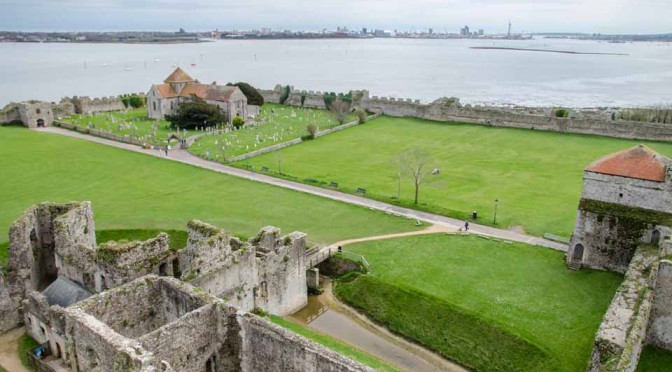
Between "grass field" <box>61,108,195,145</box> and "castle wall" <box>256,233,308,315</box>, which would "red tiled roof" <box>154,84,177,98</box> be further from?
"castle wall" <box>256,233,308,315</box>

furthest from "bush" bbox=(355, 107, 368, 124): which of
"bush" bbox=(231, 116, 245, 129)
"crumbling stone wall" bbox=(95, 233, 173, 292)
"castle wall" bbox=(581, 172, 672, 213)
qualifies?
"crumbling stone wall" bbox=(95, 233, 173, 292)

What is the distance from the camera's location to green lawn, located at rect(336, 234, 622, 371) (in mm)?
21703

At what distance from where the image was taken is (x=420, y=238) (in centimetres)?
3197

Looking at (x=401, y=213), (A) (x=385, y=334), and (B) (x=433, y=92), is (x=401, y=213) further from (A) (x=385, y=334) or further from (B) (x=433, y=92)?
(B) (x=433, y=92)

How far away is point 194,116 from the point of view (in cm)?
6481

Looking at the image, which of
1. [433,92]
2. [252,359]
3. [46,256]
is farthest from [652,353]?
[433,92]

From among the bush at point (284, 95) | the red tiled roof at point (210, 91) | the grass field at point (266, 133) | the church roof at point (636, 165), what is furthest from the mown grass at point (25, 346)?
the bush at point (284, 95)

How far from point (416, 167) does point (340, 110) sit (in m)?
31.7

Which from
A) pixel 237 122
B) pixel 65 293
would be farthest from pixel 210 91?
pixel 65 293

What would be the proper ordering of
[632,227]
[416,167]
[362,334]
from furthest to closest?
[416,167], [632,227], [362,334]

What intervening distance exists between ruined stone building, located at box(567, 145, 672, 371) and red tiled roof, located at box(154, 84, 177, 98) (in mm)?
59493

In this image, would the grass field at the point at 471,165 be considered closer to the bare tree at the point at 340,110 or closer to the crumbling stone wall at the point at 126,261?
the bare tree at the point at 340,110

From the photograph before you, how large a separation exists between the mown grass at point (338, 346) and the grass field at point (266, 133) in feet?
94.9

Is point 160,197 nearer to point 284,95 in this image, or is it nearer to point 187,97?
point 187,97
